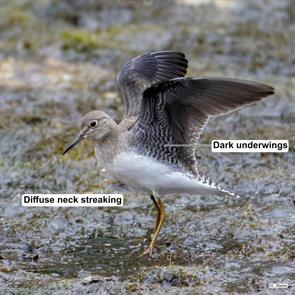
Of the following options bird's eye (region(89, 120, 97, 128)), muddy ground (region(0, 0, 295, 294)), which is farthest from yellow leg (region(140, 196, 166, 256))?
bird's eye (region(89, 120, 97, 128))

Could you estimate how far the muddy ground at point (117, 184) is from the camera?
7.35 metres

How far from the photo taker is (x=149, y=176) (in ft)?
25.8

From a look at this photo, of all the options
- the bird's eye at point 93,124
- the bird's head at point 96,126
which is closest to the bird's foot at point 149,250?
the bird's head at point 96,126

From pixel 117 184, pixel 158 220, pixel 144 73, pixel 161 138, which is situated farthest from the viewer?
pixel 117 184

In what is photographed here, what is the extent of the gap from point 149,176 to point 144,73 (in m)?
1.40

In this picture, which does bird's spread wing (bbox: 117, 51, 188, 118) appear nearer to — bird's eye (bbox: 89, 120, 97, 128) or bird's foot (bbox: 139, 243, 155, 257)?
bird's eye (bbox: 89, 120, 97, 128)

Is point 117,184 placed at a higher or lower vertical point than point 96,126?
lower

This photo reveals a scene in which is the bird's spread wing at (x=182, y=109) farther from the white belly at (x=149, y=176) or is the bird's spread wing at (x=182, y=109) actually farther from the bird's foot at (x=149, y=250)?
the bird's foot at (x=149, y=250)

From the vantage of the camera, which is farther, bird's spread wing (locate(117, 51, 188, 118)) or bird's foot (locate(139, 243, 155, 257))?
bird's spread wing (locate(117, 51, 188, 118))

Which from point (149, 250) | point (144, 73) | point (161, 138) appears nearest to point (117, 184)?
point (144, 73)

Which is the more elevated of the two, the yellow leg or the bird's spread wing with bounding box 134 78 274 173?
the bird's spread wing with bounding box 134 78 274 173

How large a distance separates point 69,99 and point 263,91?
18.6ft

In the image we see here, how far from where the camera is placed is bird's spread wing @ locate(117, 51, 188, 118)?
27.9 ft

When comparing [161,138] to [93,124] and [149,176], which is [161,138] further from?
[93,124]
